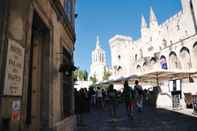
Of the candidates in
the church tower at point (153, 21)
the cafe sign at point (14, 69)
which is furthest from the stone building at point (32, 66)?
the church tower at point (153, 21)

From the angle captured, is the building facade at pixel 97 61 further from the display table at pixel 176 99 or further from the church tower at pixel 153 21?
the display table at pixel 176 99

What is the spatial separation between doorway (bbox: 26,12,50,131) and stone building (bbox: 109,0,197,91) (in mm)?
11212

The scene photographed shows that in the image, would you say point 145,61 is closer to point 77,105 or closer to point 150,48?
point 150,48

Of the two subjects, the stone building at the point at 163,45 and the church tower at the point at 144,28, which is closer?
the stone building at the point at 163,45

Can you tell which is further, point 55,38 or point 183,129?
point 183,129

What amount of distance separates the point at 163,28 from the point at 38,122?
4477 centimetres

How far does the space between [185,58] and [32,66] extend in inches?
1198

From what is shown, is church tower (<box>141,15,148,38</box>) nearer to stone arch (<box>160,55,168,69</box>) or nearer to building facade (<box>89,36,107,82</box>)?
stone arch (<box>160,55,168,69</box>)

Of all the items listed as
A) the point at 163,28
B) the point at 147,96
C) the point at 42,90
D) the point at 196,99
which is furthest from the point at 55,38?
the point at 163,28

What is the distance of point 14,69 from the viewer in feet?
9.85

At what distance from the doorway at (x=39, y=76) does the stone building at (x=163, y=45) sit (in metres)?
11.2

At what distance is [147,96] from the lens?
1783 centimetres

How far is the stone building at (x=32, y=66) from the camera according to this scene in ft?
9.24

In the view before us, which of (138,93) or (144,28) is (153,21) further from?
(138,93)
